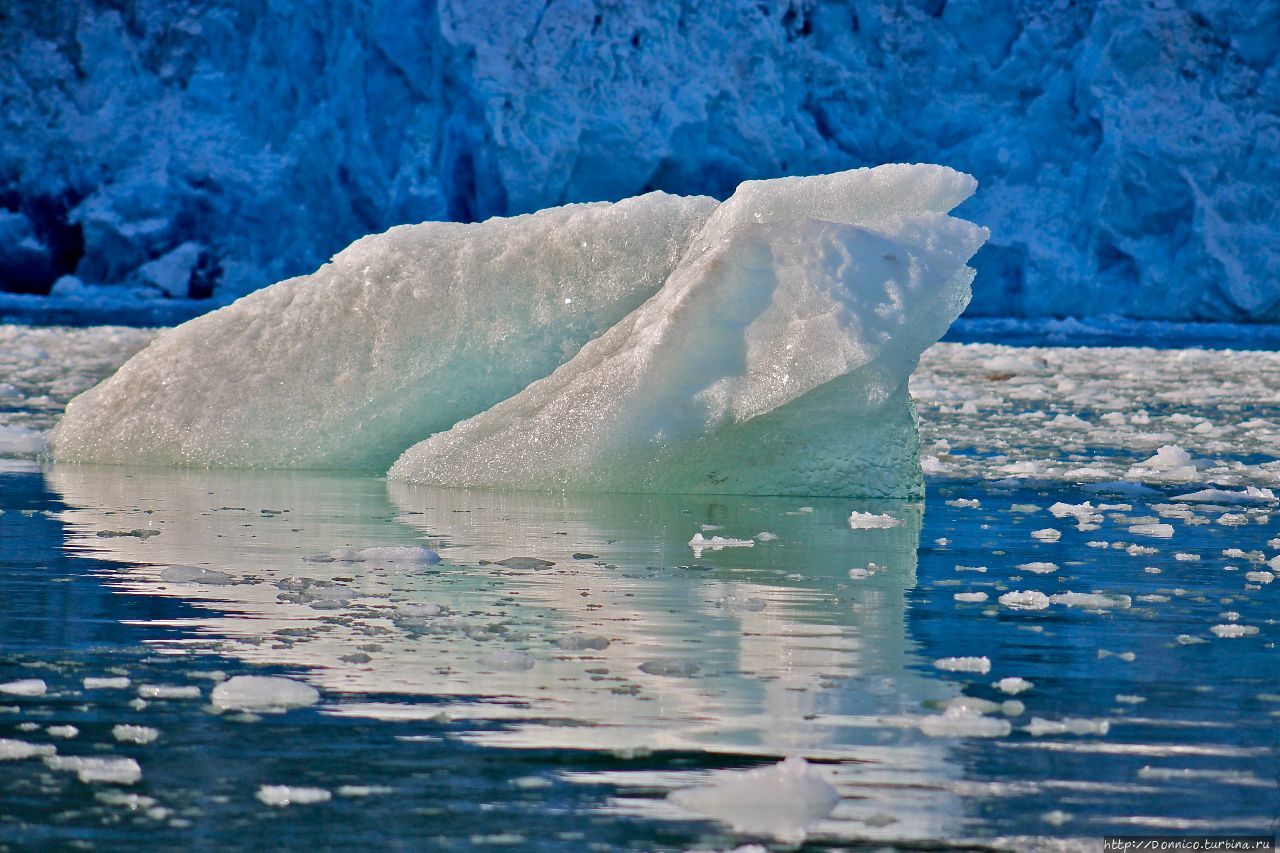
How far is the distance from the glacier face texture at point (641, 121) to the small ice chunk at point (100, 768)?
17464mm

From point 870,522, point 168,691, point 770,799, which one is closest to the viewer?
point 770,799

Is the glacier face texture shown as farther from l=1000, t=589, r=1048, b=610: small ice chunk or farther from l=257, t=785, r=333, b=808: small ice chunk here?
l=257, t=785, r=333, b=808: small ice chunk

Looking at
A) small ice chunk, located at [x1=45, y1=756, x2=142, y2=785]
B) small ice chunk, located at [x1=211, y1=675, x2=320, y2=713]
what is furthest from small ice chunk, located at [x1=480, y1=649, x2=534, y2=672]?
small ice chunk, located at [x1=45, y1=756, x2=142, y2=785]

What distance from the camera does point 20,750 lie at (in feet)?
6.31

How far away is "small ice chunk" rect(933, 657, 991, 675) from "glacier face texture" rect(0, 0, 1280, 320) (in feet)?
55.2

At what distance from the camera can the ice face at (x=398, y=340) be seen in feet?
17.6

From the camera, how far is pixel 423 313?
211 inches

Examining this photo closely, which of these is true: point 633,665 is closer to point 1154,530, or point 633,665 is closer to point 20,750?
point 20,750

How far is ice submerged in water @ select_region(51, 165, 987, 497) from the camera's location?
183 inches

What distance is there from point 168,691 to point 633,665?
619 mm

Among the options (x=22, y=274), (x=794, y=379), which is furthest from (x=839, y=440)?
(x=22, y=274)

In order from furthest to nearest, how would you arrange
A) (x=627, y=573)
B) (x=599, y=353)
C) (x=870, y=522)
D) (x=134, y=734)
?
(x=599, y=353) → (x=870, y=522) → (x=627, y=573) → (x=134, y=734)

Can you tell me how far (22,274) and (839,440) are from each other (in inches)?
735

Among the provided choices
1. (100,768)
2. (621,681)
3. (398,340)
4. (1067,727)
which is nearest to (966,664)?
(1067,727)
